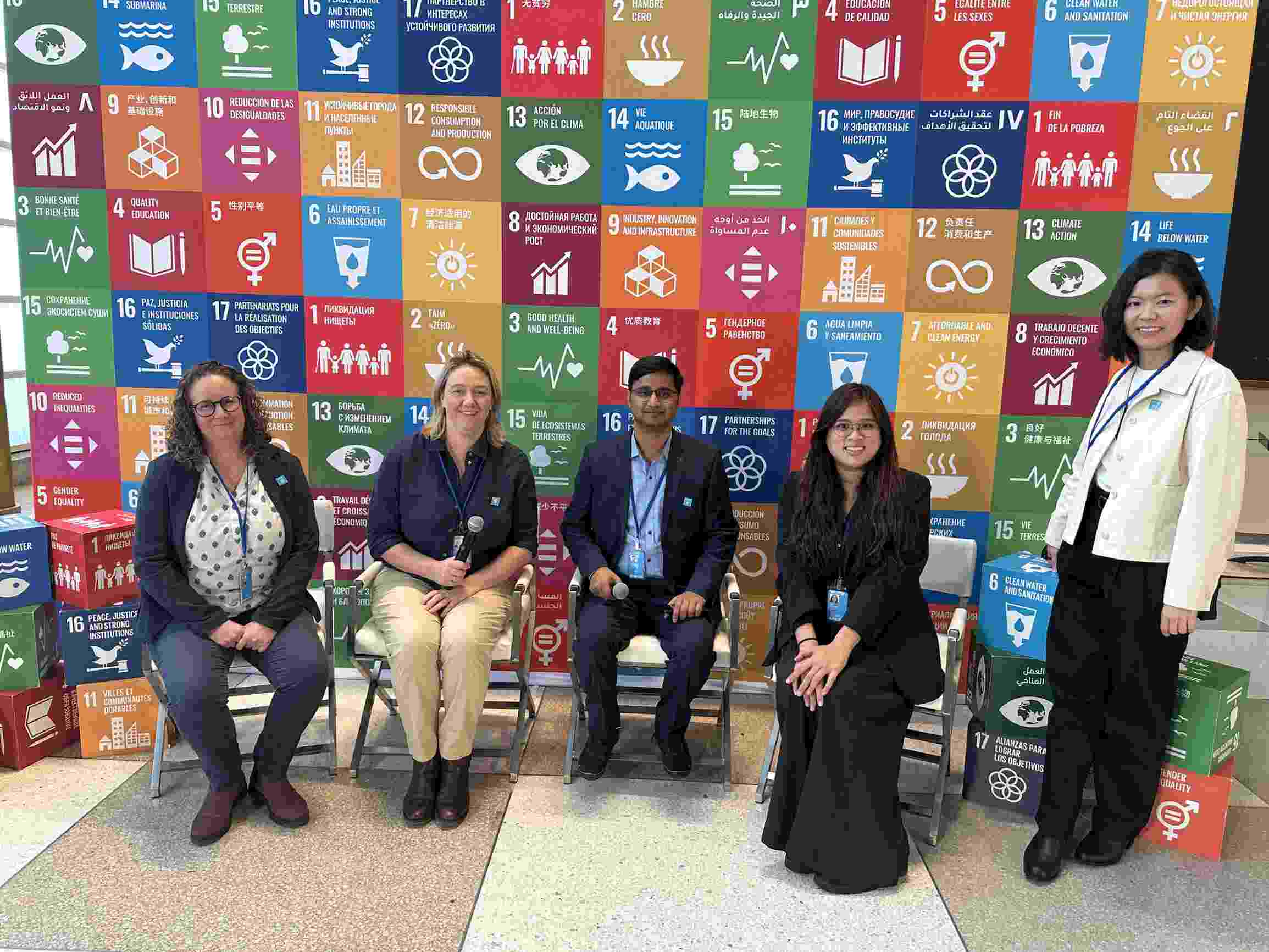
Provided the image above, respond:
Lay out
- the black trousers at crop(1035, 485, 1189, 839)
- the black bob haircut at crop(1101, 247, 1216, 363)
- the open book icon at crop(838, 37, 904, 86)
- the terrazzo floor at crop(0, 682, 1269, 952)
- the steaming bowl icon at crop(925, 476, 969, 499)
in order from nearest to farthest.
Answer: the terrazzo floor at crop(0, 682, 1269, 952), the black bob haircut at crop(1101, 247, 1216, 363), the black trousers at crop(1035, 485, 1189, 839), the open book icon at crop(838, 37, 904, 86), the steaming bowl icon at crop(925, 476, 969, 499)

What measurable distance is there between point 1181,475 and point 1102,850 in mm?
1170

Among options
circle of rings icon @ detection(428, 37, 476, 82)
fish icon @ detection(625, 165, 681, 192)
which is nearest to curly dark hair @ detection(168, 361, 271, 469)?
circle of rings icon @ detection(428, 37, 476, 82)

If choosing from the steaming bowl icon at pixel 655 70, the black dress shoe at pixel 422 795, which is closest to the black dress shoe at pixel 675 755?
the black dress shoe at pixel 422 795

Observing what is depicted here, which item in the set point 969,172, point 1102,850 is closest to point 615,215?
point 969,172

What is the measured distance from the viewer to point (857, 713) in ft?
8.29

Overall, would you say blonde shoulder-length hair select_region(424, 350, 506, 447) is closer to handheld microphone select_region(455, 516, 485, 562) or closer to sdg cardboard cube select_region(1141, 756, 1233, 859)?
handheld microphone select_region(455, 516, 485, 562)

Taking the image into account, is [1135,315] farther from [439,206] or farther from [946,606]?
[439,206]

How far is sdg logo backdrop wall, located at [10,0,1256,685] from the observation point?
342 centimetres

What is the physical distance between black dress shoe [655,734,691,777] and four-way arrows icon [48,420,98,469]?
2775 millimetres

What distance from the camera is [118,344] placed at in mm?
3742

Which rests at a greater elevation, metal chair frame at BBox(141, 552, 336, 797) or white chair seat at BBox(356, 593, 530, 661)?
white chair seat at BBox(356, 593, 530, 661)

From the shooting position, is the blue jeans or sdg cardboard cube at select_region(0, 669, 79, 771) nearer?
the blue jeans

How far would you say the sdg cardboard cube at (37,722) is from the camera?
10.00ft

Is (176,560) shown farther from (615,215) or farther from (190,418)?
(615,215)
